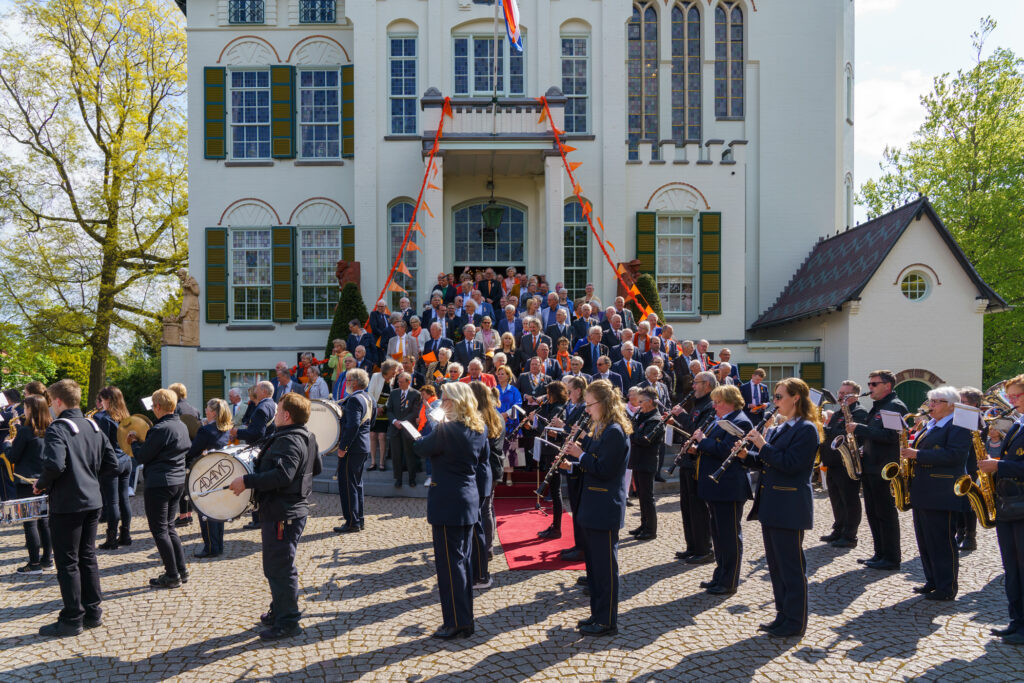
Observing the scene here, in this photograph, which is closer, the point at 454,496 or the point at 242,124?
the point at 454,496

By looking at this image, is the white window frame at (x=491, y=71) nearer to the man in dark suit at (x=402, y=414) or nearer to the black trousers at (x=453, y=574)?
the man in dark suit at (x=402, y=414)

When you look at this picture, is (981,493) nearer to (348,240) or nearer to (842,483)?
(842,483)

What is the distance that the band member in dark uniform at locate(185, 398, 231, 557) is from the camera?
26.2ft

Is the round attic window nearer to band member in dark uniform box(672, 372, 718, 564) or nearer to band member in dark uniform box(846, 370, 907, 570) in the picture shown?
band member in dark uniform box(846, 370, 907, 570)

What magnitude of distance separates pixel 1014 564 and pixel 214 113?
19.6 meters

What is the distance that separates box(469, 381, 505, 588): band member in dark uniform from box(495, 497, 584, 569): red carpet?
800 mm

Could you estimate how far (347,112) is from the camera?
18922 mm

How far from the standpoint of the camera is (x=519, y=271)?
64.1 ft

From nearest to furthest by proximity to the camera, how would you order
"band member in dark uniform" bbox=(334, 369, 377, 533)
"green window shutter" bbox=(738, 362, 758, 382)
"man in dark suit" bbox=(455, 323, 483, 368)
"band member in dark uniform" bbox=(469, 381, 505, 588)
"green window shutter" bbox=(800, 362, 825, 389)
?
"band member in dark uniform" bbox=(469, 381, 505, 588) < "band member in dark uniform" bbox=(334, 369, 377, 533) < "man in dark suit" bbox=(455, 323, 483, 368) < "green window shutter" bbox=(800, 362, 825, 389) < "green window shutter" bbox=(738, 362, 758, 382)

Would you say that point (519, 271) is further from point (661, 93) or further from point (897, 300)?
point (897, 300)

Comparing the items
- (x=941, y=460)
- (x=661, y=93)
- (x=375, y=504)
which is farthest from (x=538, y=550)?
(x=661, y=93)

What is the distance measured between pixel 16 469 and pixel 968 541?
10.7 metres

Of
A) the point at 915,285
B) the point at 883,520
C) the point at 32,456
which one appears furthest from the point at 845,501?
the point at 915,285

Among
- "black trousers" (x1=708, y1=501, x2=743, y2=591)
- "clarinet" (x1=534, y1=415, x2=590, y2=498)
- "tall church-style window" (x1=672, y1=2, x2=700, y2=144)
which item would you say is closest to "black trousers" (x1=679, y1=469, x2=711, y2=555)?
"black trousers" (x1=708, y1=501, x2=743, y2=591)
